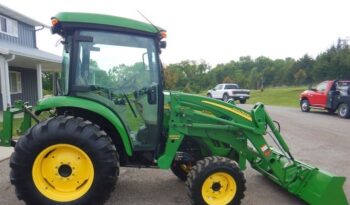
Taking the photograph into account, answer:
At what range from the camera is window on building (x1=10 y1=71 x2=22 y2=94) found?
60.3 ft

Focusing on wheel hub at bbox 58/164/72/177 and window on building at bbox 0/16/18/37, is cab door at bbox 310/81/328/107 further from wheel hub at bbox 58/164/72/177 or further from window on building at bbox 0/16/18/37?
wheel hub at bbox 58/164/72/177

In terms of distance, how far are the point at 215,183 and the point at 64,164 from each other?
1.90 m

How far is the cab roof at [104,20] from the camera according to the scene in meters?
4.23

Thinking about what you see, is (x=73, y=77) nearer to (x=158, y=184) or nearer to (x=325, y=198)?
(x=158, y=184)

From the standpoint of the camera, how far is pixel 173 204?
473 centimetres

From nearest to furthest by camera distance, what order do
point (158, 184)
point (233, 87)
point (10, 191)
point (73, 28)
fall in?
point (73, 28)
point (10, 191)
point (158, 184)
point (233, 87)

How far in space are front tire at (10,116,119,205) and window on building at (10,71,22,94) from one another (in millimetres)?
15552

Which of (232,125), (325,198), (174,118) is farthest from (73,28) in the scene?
(325,198)

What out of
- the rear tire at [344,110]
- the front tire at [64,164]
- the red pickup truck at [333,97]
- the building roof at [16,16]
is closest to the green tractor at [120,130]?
the front tire at [64,164]

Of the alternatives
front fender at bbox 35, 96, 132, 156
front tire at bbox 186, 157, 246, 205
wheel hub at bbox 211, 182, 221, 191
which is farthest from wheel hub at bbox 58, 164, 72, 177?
wheel hub at bbox 211, 182, 221, 191

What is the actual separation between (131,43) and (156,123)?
109cm

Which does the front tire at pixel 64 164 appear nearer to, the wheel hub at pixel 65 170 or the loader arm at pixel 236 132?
the wheel hub at pixel 65 170

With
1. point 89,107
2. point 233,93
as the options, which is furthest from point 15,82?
point 233,93

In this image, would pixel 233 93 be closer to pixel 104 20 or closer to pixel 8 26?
pixel 8 26
